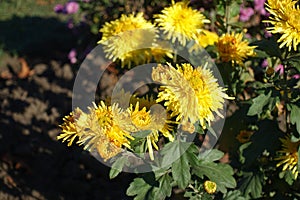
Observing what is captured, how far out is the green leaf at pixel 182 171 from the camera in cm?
195

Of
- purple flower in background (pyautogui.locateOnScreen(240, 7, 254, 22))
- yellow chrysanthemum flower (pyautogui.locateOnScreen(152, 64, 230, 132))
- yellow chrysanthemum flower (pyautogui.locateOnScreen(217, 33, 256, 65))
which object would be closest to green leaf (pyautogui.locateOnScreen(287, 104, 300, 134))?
yellow chrysanthemum flower (pyautogui.locateOnScreen(217, 33, 256, 65))

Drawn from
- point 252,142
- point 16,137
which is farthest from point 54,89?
point 252,142

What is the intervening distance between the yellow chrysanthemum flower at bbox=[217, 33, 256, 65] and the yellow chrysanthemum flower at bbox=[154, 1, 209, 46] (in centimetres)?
15

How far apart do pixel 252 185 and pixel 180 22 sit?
2.74 feet

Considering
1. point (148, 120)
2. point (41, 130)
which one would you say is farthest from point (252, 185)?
point (41, 130)

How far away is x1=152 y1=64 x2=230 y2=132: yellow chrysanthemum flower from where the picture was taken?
1.78m

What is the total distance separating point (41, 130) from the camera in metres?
4.02

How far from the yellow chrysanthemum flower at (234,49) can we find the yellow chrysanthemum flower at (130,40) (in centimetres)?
32

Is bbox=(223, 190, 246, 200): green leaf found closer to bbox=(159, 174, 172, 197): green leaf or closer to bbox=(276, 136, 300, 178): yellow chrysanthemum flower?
bbox=(276, 136, 300, 178): yellow chrysanthemum flower

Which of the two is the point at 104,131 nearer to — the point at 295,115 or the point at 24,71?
the point at 295,115

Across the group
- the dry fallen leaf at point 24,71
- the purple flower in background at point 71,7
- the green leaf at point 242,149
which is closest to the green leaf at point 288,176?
the green leaf at point 242,149

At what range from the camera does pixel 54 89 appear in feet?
14.7

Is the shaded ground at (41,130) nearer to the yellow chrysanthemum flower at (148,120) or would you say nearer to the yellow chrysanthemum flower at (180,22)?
the yellow chrysanthemum flower at (180,22)

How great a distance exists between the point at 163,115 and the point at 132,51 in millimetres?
691
